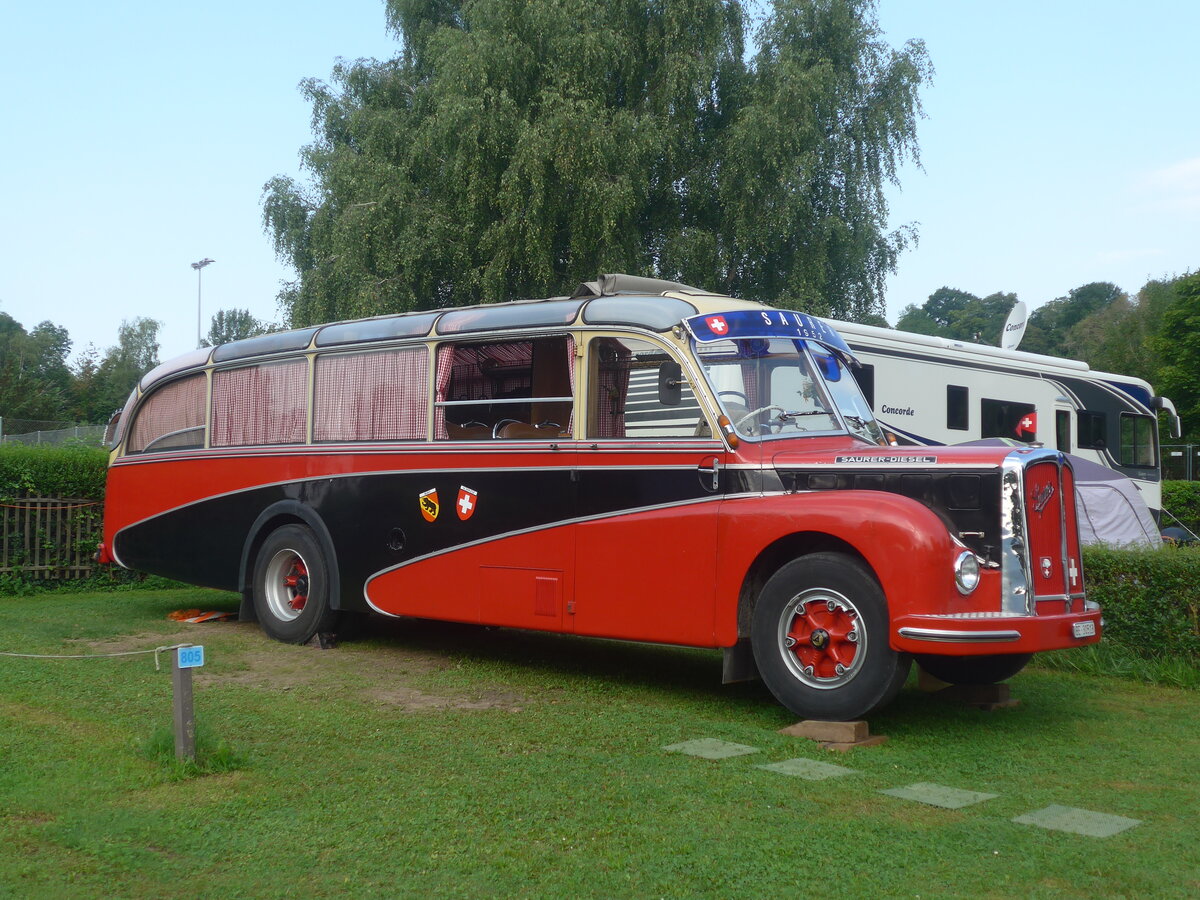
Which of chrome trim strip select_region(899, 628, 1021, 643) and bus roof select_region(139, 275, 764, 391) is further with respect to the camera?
bus roof select_region(139, 275, 764, 391)

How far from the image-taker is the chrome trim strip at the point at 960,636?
6.68m

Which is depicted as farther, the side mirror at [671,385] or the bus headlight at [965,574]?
the side mirror at [671,385]

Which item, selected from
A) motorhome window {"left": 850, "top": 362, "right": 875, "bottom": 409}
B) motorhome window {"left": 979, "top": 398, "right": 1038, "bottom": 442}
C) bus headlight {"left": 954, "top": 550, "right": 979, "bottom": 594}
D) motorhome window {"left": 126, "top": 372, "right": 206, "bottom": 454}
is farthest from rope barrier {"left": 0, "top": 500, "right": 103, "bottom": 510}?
bus headlight {"left": 954, "top": 550, "right": 979, "bottom": 594}

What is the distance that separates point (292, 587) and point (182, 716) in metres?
5.14


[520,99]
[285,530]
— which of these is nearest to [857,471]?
[285,530]

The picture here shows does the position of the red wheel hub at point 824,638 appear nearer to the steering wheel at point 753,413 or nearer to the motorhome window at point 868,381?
the steering wheel at point 753,413

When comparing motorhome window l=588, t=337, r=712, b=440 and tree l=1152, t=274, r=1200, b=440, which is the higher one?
tree l=1152, t=274, r=1200, b=440

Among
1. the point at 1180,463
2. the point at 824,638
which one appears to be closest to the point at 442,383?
the point at 824,638

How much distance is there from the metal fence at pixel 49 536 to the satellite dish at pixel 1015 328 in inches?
604

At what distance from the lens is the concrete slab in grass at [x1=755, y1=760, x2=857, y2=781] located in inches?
246

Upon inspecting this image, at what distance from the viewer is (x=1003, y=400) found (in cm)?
1727

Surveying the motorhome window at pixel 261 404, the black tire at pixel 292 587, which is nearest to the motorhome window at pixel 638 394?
the black tire at pixel 292 587

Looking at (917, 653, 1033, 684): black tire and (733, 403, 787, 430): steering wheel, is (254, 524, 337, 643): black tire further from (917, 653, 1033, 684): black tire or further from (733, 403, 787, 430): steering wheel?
(917, 653, 1033, 684): black tire

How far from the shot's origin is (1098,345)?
6494 cm
